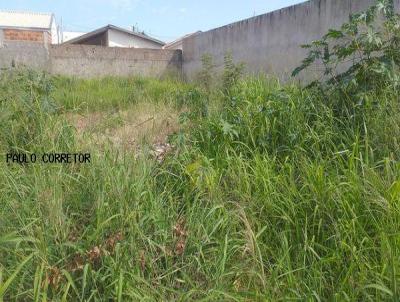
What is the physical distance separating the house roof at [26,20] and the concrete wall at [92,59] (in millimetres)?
17440

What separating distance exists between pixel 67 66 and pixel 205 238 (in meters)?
8.90

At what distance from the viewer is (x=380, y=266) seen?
63.7 inches

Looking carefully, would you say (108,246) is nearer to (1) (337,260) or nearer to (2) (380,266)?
(1) (337,260)

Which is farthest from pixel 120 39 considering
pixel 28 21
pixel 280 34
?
pixel 280 34

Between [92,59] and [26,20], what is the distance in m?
21.2

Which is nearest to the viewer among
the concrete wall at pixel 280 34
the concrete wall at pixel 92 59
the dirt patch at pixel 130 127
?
the dirt patch at pixel 130 127

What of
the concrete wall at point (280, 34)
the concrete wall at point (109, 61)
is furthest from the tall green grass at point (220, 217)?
the concrete wall at point (109, 61)

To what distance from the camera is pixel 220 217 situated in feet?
6.73

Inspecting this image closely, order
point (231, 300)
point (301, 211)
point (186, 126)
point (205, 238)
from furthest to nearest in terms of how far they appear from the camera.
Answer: point (186, 126)
point (301, 211)
point (205, 238)
point (231, 300)

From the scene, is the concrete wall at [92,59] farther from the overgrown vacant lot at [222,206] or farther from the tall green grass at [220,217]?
the tall green grass at [220,217]

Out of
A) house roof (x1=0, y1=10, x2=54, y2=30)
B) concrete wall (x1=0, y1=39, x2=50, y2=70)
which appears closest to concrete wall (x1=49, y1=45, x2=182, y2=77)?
concrete wall (x1=0, y1=39, x2=50, y2=70)

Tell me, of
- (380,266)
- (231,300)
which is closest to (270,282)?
(231,300)

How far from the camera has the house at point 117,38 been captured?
21.6 m

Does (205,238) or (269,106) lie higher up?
(269,106)
